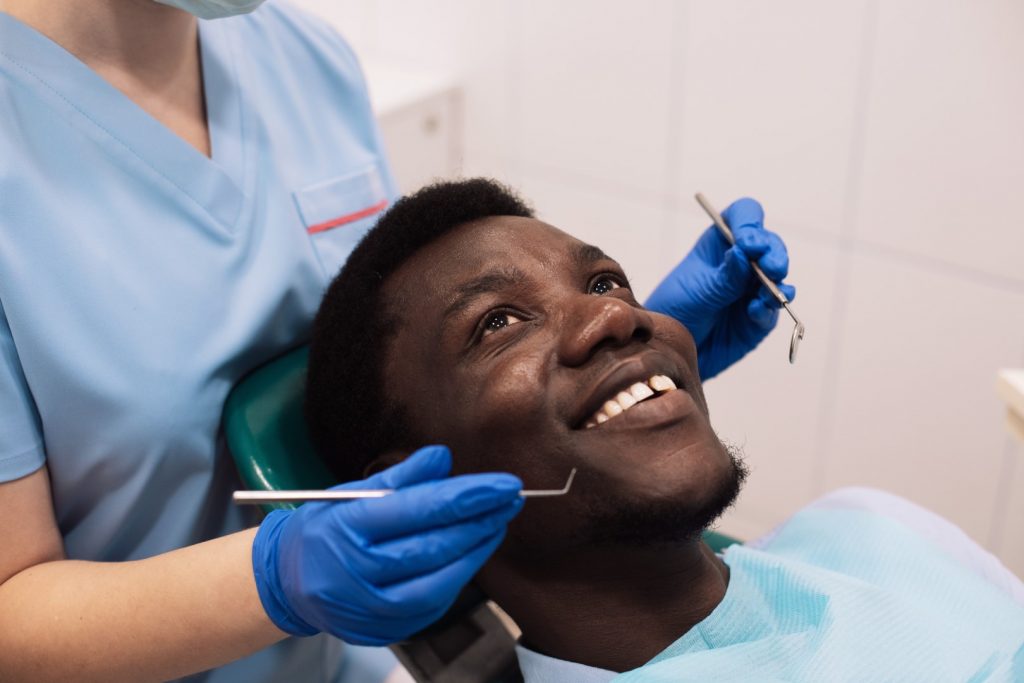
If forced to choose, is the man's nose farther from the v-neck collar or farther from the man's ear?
the v-neck collar

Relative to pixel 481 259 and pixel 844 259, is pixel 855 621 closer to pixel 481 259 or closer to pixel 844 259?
pixel 481 259

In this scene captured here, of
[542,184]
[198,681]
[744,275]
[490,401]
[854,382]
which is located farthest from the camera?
[542,184]

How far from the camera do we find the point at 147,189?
1.28m

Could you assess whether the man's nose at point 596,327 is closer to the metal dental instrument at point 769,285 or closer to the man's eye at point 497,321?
the man's eye at point 497,321

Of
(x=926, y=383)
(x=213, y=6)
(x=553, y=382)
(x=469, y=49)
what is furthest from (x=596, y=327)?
(x=469, y=49)

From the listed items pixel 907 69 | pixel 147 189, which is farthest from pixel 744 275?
pixel 147 189

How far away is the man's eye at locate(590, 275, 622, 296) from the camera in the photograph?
1339 millimetres

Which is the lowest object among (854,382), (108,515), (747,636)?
(854,382)

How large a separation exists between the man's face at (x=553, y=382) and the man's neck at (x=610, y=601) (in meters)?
0.06

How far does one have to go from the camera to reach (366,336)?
1331 millimetres

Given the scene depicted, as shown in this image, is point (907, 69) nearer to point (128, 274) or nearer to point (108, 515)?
point (128, 274)

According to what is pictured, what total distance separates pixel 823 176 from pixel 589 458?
3.68ft

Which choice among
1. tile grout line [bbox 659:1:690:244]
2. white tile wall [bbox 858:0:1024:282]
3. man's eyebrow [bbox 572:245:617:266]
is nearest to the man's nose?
man's eyebrow [bbox 572:245:617:266]

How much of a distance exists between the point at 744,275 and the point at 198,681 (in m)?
0.88
